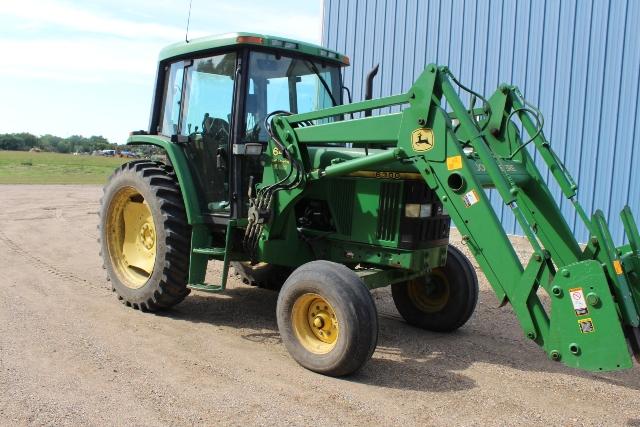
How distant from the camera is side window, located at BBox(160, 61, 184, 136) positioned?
20.0 feet

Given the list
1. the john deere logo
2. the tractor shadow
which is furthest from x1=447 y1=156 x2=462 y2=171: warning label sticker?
the tractor shadow

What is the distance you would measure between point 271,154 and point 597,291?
2.76 meters

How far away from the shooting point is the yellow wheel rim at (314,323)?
15.2 feet

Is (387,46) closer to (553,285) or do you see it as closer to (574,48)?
(574,48)

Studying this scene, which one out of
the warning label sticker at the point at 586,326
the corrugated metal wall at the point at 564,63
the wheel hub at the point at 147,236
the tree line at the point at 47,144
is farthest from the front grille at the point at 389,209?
the tree line at the point at 47,144

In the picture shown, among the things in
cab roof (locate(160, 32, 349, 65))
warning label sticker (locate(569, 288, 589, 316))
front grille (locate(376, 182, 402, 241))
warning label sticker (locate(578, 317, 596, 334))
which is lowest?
warning label sticker (locate(578, 317, 596, 334))

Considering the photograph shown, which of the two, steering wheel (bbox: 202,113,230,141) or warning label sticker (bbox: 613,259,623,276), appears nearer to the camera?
warning label sticker (bbox: 613,259,623,276)

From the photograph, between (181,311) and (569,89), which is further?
(569,89)

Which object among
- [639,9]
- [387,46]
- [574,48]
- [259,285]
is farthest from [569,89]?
[259,285]

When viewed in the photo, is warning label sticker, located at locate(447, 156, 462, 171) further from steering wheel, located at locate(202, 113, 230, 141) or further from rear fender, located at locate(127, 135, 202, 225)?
rear fender, located at locate(127, 135, 202, 225)

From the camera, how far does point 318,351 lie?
4.62 m

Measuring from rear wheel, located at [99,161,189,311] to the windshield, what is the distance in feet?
3.20

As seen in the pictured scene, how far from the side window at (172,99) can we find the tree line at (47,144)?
51334mm

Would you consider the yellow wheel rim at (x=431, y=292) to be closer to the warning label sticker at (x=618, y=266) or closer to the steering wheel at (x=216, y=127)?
the warning label sticker at (x=618, y=266)
